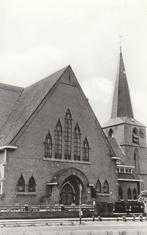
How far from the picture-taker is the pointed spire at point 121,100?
6378 centimetres

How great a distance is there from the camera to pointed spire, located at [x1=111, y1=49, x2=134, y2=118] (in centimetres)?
6378

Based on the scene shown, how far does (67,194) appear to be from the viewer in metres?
38.6

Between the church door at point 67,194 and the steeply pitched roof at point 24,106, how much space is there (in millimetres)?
7862

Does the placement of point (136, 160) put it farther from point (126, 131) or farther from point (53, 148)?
point (53, 148)

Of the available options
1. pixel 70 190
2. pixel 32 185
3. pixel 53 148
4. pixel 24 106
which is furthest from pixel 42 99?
pixel 70 190

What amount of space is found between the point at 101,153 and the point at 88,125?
3.57m

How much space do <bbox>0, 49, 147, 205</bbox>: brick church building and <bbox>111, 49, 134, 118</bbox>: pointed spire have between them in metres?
21.6

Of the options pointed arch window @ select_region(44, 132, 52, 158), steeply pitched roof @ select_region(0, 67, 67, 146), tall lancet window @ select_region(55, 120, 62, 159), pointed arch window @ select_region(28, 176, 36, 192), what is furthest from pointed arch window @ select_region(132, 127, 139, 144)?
pointed arch window @ select_region(28, 176, 36, 192)

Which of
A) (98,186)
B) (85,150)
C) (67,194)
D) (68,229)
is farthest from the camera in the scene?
(98,186)

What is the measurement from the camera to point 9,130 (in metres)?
38.1

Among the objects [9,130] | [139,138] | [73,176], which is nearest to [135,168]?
[139,138]

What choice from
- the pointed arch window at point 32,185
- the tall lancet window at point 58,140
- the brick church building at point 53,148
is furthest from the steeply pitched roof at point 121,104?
the pointed arch window at point 32,185

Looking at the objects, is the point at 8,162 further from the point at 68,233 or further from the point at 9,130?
the point at 68,233

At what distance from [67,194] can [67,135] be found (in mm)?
6174
